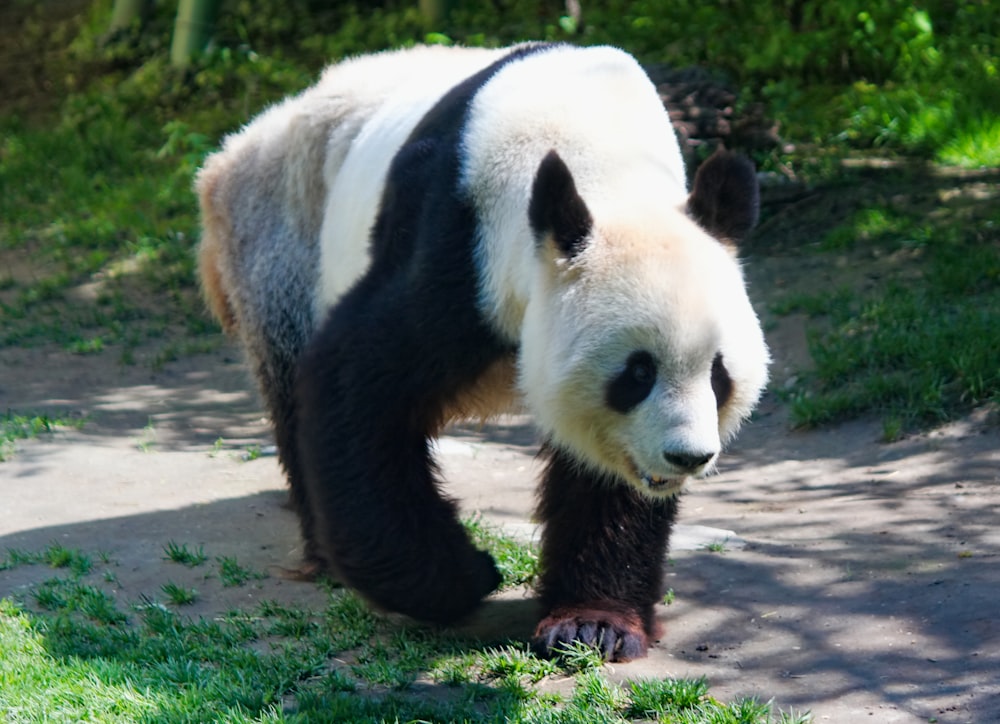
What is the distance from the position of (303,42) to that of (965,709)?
11.3 metres

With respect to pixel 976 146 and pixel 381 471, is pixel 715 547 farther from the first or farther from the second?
pixel 976 146

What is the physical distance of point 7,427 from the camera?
22.7 ft

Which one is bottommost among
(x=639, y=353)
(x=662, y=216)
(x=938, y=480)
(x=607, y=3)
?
(x=938, y=480)

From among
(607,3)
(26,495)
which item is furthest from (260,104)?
(26,495)

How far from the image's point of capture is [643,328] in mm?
3607

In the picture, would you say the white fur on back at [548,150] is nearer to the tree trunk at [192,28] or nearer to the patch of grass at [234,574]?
the patch of grass at [234,574]

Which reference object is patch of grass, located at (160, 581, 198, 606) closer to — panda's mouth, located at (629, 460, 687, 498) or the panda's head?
the panda's head

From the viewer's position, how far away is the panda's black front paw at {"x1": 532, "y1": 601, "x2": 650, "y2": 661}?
4.23 meters

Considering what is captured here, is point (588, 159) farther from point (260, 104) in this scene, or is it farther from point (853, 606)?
point (260, 104)

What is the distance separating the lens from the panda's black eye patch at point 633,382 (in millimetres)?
3627

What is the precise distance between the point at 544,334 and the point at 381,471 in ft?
2.83

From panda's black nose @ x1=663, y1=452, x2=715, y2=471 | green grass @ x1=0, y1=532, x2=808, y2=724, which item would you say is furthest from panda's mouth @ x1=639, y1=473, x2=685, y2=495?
green grass @ x1=0, y1=532, x2=808, y2=724

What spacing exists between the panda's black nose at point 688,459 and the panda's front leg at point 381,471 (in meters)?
0.91

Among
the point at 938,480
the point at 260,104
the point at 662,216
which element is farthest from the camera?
the point at 260,104
